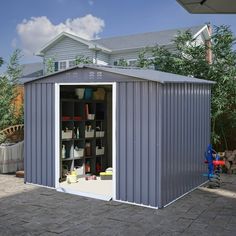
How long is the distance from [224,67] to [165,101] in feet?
13.9

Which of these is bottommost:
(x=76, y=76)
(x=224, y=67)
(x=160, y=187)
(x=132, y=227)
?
(x=132, y=227)

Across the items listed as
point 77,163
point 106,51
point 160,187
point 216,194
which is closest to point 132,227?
point 160,187

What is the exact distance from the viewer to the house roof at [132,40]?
1625cm

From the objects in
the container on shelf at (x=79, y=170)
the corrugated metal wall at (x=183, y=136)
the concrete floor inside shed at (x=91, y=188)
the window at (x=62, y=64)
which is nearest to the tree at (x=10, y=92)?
the container on shelf at (x=79, y=170)

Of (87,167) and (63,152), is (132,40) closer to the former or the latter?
(87,167)

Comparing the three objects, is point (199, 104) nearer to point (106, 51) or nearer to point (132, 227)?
point (132, 227)

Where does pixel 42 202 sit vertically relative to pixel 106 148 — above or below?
below

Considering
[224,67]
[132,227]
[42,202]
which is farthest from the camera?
[224,67]

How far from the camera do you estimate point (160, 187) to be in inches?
213

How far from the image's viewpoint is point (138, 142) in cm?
562

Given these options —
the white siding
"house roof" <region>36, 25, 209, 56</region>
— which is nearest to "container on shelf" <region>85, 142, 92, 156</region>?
"house roof" <region>36, 25, 209, 56</region>

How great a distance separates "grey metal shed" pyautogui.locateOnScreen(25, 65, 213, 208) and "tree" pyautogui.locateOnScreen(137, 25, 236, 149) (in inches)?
84.1

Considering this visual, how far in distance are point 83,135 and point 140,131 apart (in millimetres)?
2427

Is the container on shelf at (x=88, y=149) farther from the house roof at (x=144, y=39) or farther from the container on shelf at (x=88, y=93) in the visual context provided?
the house roof at (x=144, y=39)
